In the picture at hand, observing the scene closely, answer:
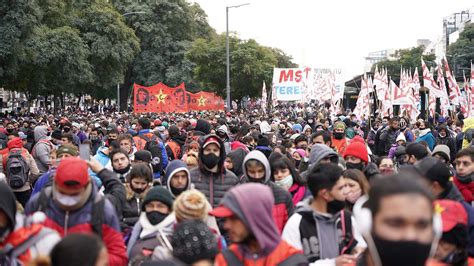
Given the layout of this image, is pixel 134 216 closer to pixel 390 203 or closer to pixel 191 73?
pixel 390 203

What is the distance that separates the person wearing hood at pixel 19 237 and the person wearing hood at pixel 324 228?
4.90 feet

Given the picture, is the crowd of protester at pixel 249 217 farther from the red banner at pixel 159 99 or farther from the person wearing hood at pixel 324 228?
the red banner at pixel 159 99

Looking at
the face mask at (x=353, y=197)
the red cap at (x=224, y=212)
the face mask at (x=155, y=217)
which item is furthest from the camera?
the face mask at (x=353, y=197)

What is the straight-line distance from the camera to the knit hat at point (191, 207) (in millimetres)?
4820

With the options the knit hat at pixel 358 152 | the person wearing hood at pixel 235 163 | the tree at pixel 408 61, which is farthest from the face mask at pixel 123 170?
the tree at pixel 408 61

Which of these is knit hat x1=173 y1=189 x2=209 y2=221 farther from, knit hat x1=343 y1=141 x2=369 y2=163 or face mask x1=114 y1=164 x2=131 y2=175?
knit hat x1=343 y1=141 x2=369 y2=163

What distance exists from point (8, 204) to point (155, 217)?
1.21 metres

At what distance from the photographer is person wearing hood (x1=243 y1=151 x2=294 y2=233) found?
6043 millimetres

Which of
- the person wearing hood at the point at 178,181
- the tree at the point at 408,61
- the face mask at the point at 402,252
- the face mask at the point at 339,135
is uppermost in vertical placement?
the tree at the point at 408,61

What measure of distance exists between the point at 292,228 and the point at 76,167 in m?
1.39

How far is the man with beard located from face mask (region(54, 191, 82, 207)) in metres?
2.29

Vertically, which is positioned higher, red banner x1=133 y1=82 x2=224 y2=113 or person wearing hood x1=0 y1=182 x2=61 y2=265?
red banner x1=133 y1=82 x2=224 y2=113

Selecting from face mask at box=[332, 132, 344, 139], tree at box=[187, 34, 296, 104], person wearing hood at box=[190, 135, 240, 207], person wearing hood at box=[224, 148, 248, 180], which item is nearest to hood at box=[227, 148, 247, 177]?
person wearing hood at box=[224, 148, 248, 180]

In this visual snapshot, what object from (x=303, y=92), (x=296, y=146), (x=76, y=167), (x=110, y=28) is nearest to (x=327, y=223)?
(x=76, y=167)
